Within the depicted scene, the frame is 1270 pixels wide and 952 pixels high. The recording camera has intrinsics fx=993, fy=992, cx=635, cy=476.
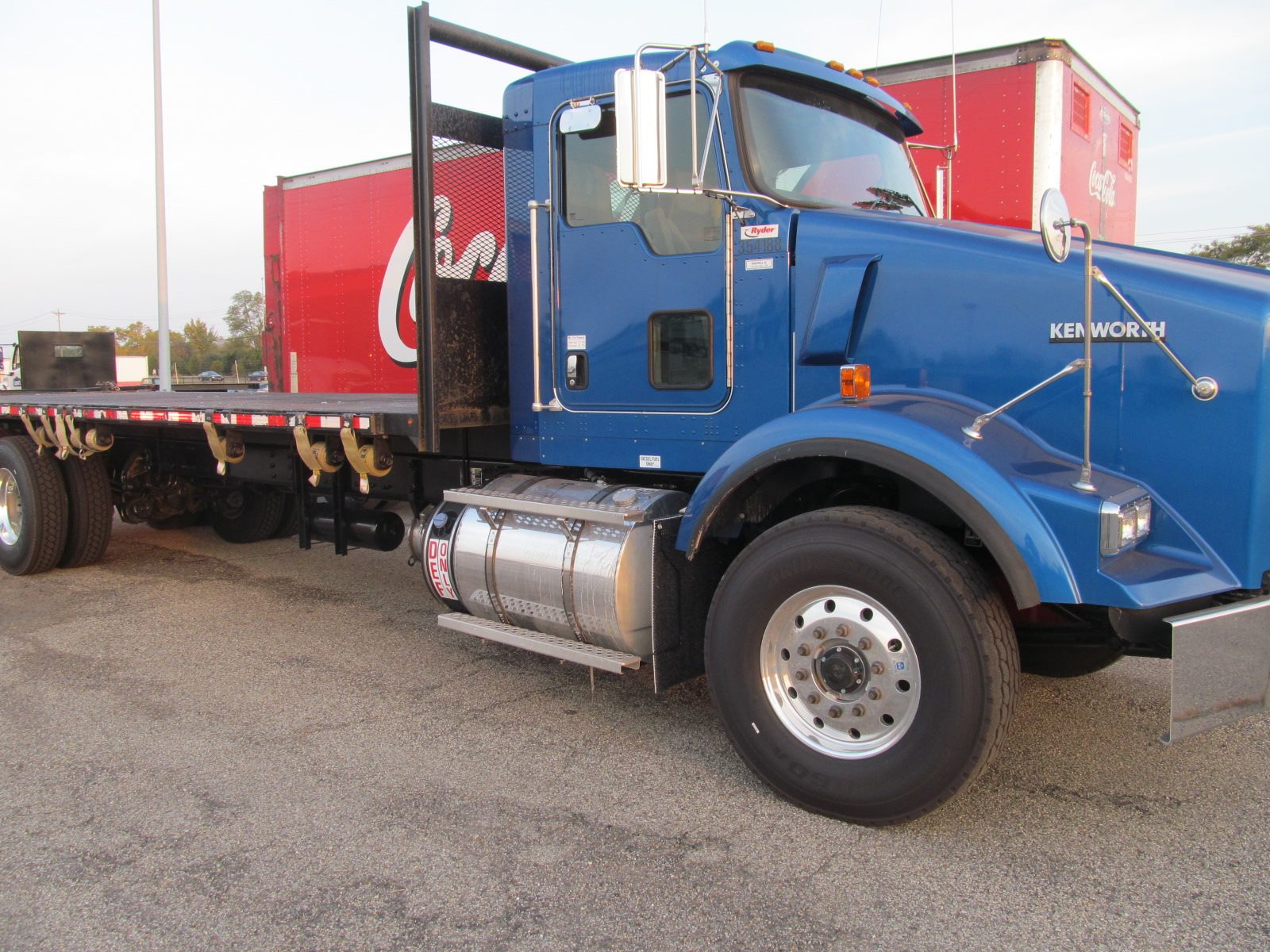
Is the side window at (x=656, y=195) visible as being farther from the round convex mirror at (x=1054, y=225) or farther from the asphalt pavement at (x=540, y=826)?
the asphalt pavement at (x=540, y=826)

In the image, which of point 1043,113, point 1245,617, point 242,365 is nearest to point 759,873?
point 1245,617

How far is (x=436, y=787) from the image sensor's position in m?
3.61

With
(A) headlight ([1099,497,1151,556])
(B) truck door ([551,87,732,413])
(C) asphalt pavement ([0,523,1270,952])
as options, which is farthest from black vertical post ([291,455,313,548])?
(A) headlight ([1099,497,1151,556])

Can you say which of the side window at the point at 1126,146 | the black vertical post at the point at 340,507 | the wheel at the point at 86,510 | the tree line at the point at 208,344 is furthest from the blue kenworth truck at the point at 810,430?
the tree line at the point at 208,344

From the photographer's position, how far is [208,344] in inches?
3821

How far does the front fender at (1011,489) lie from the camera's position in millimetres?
2875

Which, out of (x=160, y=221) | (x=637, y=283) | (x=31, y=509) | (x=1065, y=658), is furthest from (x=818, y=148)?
(x=160, y=221)

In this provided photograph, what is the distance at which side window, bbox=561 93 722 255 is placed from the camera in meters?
3.93

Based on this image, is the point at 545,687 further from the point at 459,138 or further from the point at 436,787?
the point at 459,138

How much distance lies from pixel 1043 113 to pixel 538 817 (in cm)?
507

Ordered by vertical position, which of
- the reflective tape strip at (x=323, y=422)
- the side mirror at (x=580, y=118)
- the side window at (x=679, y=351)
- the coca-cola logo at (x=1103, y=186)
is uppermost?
the coca-cola logo at (x=1103, y=186)

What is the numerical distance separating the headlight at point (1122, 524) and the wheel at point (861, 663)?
0.38 meters

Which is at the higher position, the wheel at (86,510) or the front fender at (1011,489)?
the front fender at (1011,489)

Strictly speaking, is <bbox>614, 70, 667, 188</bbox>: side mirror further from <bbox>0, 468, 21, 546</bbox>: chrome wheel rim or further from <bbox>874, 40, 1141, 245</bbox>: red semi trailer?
<bbox>0, 468, 21, 546</bbox>: chrome wheel rim
